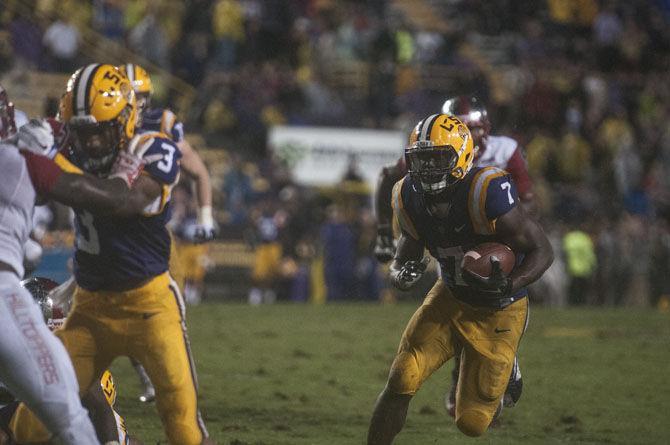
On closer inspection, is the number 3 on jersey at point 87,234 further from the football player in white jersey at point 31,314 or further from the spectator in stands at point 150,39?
the spectator in stands at point 150,39

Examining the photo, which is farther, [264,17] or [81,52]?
[264,17]

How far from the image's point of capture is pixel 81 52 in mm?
16203

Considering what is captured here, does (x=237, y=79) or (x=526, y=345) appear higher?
(x=237, y=79)

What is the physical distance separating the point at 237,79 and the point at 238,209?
186cm

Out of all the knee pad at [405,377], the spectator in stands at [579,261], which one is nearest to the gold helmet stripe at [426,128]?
the knee pad at [405,377]

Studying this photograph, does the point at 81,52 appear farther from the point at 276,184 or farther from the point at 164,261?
the point at 164,261

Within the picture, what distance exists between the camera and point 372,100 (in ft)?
58.7

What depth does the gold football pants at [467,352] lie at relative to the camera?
5.39 m

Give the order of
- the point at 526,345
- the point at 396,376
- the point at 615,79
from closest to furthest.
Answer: the point at 396,376, the point at 526,345, the point at 615,79

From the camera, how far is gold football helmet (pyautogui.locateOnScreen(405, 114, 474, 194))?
17.6 feet

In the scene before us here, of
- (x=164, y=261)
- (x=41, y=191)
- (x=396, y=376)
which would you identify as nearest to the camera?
(x=41, y=191)

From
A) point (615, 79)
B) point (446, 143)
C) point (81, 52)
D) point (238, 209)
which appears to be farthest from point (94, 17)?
point (446, 143)

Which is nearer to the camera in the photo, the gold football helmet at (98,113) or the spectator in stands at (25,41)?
the gold football helmet at (98,113)

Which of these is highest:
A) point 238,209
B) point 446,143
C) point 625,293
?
point 446,143
